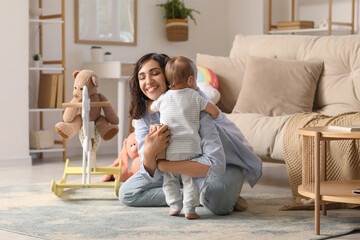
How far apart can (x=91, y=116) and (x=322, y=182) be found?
1222mm

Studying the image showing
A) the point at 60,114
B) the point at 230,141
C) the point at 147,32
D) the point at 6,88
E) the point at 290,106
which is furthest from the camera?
the point at 147,32

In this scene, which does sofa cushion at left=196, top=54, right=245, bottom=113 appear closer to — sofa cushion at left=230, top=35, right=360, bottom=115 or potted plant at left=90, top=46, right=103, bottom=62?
sofa cushion at left=230, top=35, right=360, bottom=115

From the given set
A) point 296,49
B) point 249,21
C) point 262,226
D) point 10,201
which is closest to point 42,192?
point 10,201

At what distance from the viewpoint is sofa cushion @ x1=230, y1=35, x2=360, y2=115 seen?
11.7 ft

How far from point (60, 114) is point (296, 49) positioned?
2.13 metres

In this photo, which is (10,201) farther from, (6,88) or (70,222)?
(6,88)

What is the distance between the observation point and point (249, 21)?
6027 mm

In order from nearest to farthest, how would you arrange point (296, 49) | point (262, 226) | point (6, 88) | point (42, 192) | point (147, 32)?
point (262, 226) → point (42, 192) → point (296, 49) → point (6, 88) → point (147, 32)

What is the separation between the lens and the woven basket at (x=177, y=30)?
559cm

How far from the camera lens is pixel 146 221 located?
257 cm

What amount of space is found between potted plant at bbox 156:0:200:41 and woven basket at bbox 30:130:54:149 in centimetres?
148

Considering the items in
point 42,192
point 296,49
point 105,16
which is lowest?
point 42,192

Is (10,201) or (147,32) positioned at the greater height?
(147,32)

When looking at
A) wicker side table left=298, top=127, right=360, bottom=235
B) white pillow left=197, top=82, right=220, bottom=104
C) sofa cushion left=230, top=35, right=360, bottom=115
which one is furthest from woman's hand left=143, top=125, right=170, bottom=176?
sofa cushion left=230, top=35, right=360, bottom=115
